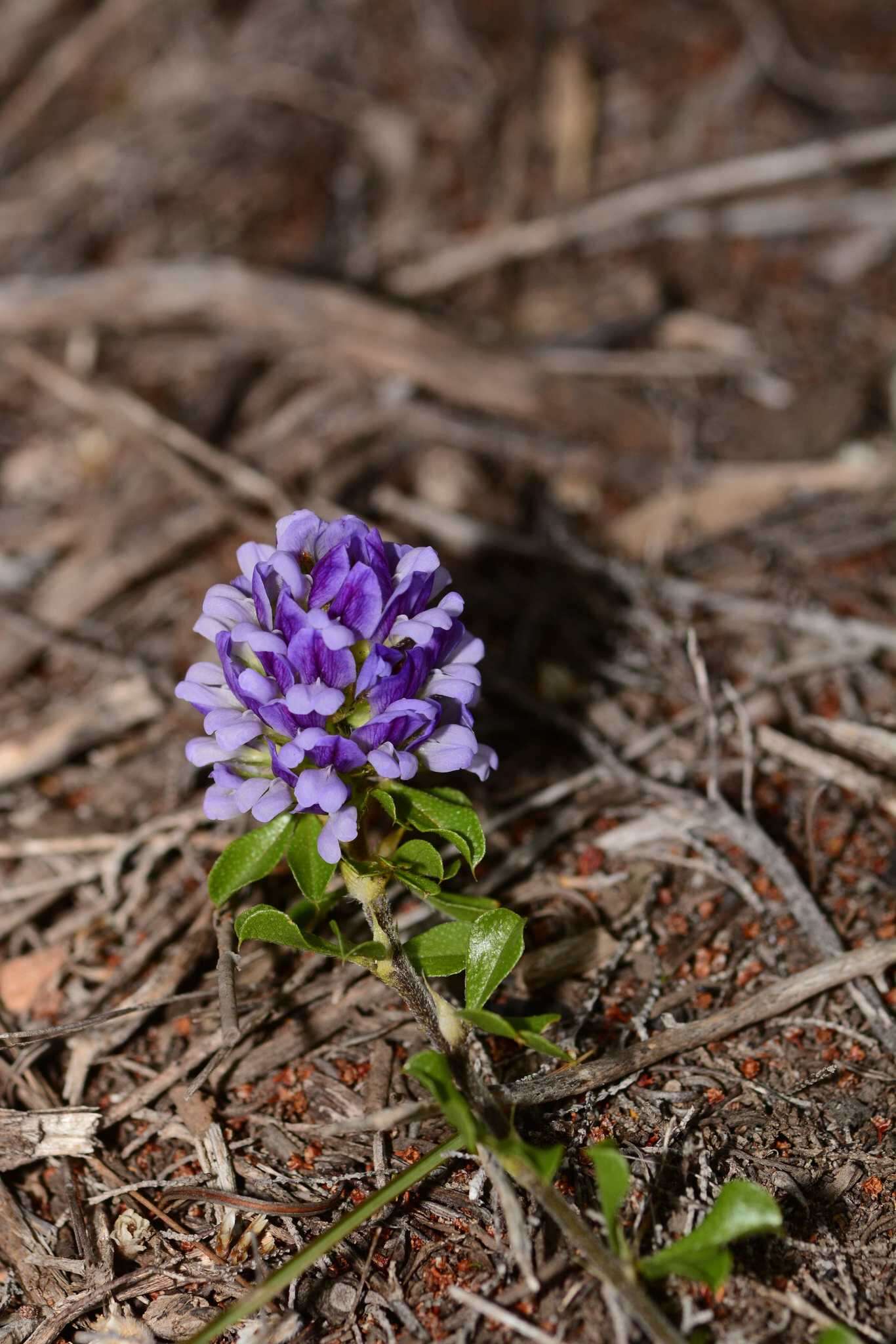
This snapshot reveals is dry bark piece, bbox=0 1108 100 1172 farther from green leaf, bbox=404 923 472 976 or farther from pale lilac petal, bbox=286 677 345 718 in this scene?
pale lilac petal, bbox=286 677 345 718

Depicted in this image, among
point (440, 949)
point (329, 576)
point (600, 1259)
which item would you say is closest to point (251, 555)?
point (329, 576)

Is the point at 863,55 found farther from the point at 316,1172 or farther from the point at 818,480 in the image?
the point at 316,1172

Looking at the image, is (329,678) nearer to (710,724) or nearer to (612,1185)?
(612,1185)

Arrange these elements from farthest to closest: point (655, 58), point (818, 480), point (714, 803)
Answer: point (655, 58) → point (818, 480) → point (714, 803)

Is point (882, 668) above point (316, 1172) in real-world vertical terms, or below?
above

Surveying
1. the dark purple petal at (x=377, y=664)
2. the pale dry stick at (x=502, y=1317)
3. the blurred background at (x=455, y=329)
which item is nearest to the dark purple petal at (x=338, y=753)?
the dark purple petal at (x=377, y=664)

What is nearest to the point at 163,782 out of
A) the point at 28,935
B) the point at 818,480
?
the point at 28,935

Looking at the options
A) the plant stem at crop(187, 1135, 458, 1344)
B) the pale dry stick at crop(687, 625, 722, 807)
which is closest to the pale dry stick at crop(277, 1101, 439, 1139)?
the plant stem at crop(187, 1135, 458, 1344)
